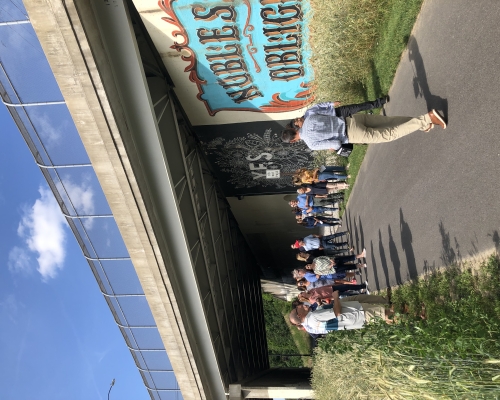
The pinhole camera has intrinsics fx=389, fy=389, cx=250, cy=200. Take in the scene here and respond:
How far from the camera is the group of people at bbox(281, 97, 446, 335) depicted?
645 centimetres

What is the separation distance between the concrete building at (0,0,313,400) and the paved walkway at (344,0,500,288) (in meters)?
2.72

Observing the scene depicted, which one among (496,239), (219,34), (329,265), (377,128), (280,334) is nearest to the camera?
(496,239)

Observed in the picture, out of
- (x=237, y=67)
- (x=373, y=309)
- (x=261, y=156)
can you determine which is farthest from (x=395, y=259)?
(x=237, y=67)

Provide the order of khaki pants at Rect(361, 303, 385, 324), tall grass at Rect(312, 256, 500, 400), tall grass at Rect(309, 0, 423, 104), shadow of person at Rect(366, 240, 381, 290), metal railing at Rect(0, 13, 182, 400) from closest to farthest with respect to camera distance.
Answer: tall grass at Rect(312, 256, 500, 400)
metal railing at Rect(0, 13, 182, 400)
tall grass at Rect(309, 0, 423, 104)
khaki pants at Rect(361, 303, 385, 324)
shadow of person at Rect(366, 240, 381, 290)

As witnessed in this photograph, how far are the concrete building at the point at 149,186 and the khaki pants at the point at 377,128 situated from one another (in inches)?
100

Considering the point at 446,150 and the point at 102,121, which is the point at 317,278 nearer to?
the point at 446,150

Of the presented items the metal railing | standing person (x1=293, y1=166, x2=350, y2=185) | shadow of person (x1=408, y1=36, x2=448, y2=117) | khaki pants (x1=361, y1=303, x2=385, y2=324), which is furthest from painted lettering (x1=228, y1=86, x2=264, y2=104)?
khaki pants (x1=361, y1=303, x2=385, y2=324)

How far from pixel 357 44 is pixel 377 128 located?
2347mm

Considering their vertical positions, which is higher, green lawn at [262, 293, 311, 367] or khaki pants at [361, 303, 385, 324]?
green lawn at [262, 293, 311, 367]

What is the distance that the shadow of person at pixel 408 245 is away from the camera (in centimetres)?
740

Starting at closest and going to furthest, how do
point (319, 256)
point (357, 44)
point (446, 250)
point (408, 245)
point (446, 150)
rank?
point (446, 150), point (446, 250), point (408, 245), point (357, 44), point (319, 256)

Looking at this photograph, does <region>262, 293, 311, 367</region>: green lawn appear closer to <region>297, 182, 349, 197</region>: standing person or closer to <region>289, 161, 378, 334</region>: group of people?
<region>289, 161, 378, 334</region>: group of people

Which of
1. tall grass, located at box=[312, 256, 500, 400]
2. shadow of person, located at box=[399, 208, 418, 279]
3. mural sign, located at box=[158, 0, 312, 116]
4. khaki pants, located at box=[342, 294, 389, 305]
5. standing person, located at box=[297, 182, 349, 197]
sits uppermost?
mural sign, located at box=[158, 0, 312, 116]

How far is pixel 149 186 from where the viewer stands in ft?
23.7
